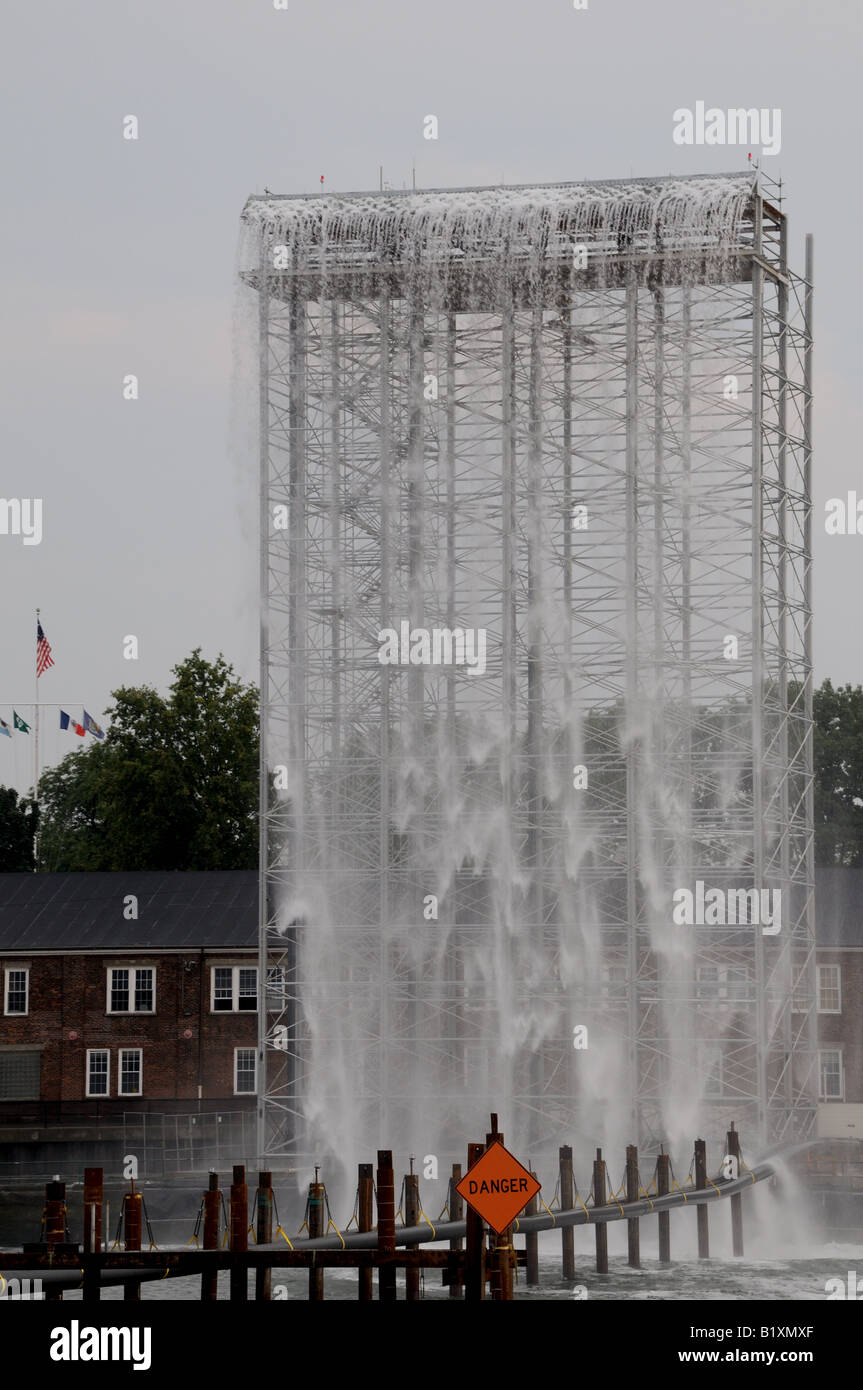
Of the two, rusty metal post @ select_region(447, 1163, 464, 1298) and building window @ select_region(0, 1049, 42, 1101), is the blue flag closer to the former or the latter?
building window @ select_region(0, 1049, 42, 1101)

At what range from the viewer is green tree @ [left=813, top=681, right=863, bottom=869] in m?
99.8

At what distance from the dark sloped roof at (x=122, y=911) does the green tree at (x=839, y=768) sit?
117 ft

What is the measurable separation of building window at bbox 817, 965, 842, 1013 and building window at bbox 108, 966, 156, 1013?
19722mm

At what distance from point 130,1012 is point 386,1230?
1448 inches

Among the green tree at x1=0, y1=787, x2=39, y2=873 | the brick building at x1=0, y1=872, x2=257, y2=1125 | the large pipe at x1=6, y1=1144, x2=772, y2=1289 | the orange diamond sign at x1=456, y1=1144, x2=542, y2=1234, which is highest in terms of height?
the green tree at x1=0, y1=787, x2=39, y2=873

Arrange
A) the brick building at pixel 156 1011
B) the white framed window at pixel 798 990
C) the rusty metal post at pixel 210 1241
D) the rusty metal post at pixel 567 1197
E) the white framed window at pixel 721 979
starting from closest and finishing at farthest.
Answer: the rusty metal post at pixel 210 1241 < the rusty metal post at pixel 567 1197 < the white framed window at pixel 798 990 < the white framed window at pixel 721 979 < the brick building at pixel 156 1011

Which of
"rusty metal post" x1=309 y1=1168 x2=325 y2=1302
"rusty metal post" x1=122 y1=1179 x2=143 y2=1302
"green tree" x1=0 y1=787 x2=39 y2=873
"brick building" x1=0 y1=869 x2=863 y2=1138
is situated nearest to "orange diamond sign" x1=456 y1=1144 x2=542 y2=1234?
"rusty metal post" x1=122 y1=1179 x2=143 y2=1302

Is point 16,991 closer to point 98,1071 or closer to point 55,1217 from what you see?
point 98,1071

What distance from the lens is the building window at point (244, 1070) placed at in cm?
6750

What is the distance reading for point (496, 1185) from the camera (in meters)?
28.9

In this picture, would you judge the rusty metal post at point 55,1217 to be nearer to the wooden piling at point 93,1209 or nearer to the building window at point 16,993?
the wooden piling at point 93,1209

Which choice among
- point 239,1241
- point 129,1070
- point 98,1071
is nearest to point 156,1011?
point 129,1070

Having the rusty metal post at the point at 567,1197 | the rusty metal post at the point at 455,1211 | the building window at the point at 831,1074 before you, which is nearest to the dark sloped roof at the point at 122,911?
the building window at the point at 831,1074

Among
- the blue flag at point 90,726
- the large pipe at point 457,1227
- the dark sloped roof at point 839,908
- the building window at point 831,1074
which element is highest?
the blue flag at point 90,726
